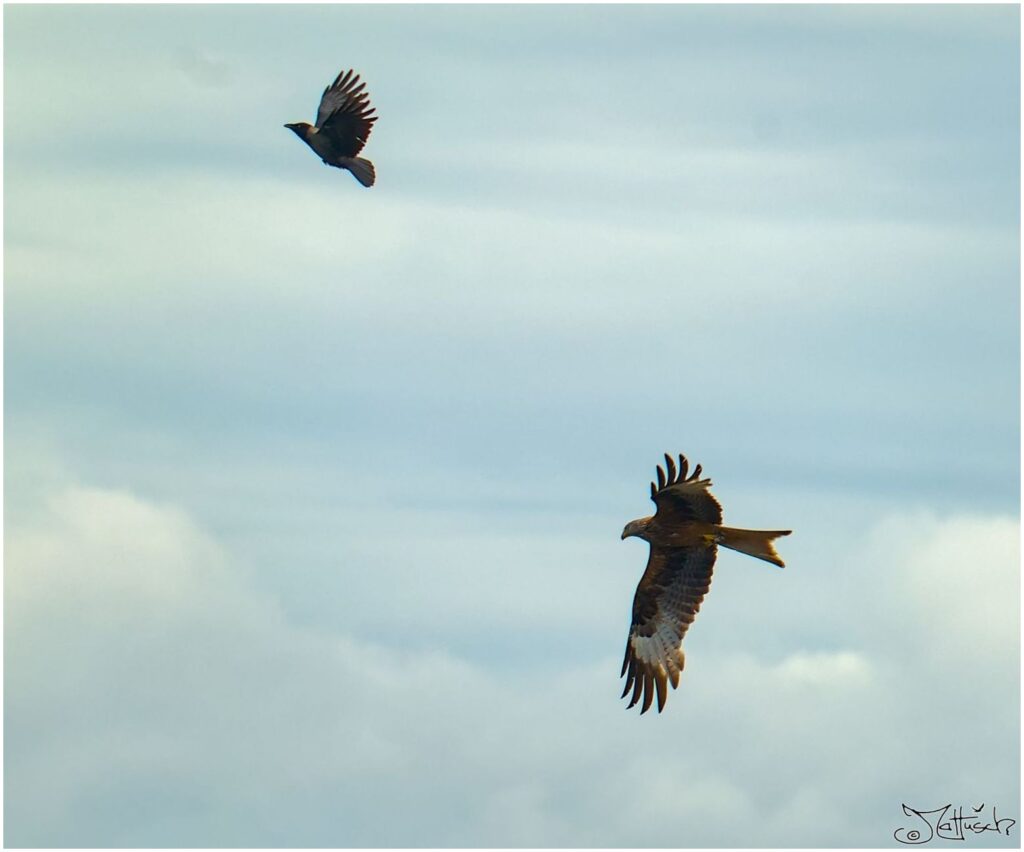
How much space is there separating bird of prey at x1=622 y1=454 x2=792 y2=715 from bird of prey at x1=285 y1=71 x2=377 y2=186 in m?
8.75

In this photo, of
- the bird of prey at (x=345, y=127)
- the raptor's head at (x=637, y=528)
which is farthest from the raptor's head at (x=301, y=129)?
the raptor's head at (x=637, y=528)

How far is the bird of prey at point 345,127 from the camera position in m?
30.9

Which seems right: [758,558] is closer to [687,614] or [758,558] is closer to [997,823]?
[687,614]

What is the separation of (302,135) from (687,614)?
37.0 ft

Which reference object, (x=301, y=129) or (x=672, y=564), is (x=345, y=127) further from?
(x=672, y=564)

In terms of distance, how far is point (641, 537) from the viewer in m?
26.5

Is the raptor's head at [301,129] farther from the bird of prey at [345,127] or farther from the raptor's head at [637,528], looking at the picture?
the raptor's head at [637,528]

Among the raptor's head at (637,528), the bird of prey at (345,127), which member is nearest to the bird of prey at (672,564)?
the raptor's head at (637,528)

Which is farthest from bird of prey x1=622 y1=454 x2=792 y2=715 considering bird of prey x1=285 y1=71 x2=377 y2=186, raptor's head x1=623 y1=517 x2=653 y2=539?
bird of prey x1=285 y1=71 x2=377 y2=186

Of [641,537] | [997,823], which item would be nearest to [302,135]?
[641,537]

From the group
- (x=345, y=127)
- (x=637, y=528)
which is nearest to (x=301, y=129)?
(x=345, y=127)

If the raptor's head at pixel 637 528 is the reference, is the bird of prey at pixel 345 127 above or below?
above

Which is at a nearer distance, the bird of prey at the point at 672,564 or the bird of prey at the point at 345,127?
the bird of prey at the point at 672,564

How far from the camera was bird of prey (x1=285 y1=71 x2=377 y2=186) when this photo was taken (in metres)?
Answer: 30.9
